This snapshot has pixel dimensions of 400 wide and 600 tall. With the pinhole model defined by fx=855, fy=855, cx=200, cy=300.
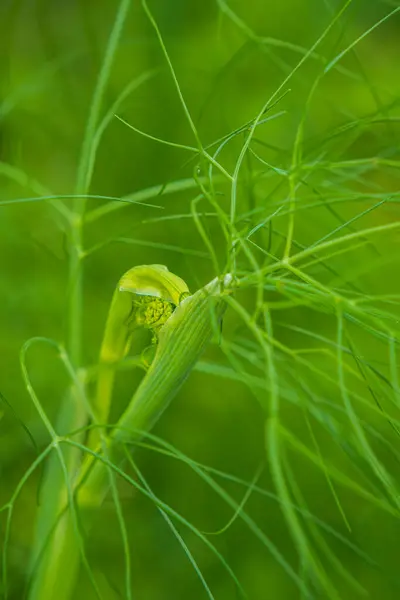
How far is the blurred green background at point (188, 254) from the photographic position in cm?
88

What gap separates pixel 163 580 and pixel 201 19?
736 millimetres

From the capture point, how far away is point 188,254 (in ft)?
3.02

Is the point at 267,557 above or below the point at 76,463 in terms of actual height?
below

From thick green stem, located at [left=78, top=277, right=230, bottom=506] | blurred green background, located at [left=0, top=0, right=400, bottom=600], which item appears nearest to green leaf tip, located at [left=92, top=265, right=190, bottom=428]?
thick green stem, located at [left=78, top=277, right=230, bottom=506]

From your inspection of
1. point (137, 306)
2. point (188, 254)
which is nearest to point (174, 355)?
point (137, 306)

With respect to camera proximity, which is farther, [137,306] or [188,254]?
[188,254]

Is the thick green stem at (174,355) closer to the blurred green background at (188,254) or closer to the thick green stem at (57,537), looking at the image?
the thick green stem at (57,537)

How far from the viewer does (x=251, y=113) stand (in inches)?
44.1

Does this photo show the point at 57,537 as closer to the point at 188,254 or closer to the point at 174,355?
the point at 174,355

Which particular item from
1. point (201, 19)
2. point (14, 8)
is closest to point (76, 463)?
point (14, 8)

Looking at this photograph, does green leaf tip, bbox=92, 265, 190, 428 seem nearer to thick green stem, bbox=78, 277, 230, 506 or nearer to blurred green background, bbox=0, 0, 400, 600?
thick green stem, bbox=78, 277, 230, 506

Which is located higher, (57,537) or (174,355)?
(174,355)

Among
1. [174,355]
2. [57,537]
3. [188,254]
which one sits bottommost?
[57,537]

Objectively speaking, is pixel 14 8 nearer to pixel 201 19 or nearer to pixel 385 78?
pixel 201 19
